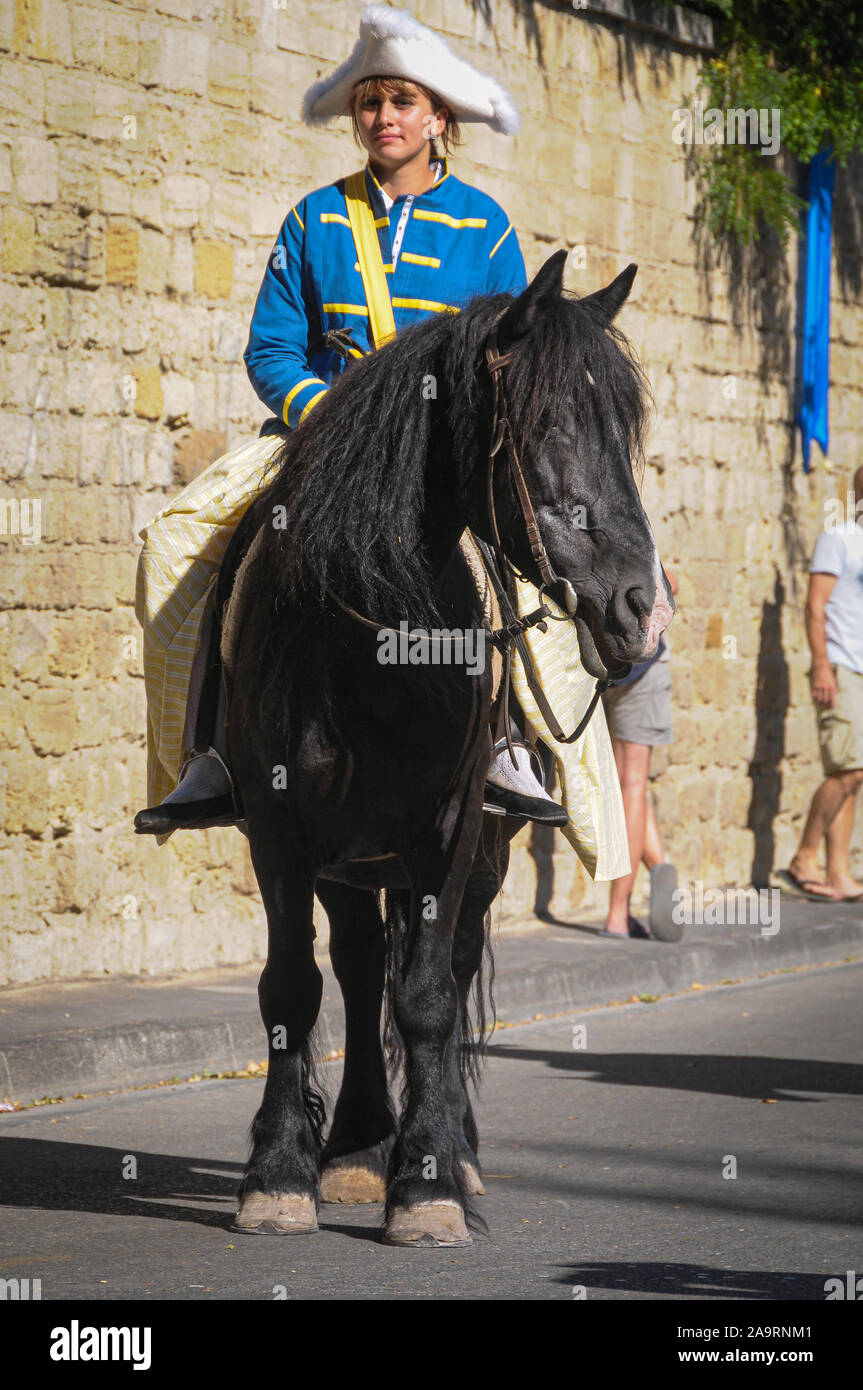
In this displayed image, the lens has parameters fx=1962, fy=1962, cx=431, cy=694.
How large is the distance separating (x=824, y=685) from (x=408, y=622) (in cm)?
793

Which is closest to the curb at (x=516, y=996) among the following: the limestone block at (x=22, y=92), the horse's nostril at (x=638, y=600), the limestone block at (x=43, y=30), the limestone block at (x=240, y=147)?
the horse's nostril at (x=638, y=600)

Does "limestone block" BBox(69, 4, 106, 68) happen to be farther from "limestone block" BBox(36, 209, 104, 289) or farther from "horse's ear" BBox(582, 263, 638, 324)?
"horse's ear" BBox(582, 263, 638, 324)

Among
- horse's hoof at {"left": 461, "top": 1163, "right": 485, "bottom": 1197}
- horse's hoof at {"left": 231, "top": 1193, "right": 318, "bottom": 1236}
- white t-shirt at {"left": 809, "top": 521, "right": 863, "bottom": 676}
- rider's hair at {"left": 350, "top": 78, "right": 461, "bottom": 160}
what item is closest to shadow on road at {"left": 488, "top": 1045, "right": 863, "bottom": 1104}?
horse's hoof at {"left": 461, "top": 1163, "right": 485, "bottom": 1197}

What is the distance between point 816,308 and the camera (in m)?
13.4

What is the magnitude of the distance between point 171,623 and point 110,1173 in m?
1.63

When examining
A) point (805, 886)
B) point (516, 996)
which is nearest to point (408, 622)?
point (516, 996)

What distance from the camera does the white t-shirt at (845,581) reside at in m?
12.2

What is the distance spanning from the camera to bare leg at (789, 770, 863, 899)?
12.2 metres

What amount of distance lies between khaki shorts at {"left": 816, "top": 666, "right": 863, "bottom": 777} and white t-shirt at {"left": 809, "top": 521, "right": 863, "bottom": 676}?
101 millimetres

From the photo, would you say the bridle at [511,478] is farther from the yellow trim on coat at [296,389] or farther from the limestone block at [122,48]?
the limestone block at [122,48]

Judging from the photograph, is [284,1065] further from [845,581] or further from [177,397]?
[845,581]

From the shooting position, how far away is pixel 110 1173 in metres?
5.70
